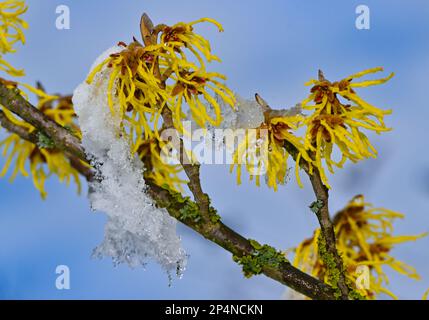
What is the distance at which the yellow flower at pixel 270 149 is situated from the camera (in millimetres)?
1369

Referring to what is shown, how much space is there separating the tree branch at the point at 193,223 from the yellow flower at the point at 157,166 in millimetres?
229

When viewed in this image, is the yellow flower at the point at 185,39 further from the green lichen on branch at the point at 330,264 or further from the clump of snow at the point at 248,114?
the green lichen on branch at the point at 330,264

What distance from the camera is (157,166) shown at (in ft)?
5.74

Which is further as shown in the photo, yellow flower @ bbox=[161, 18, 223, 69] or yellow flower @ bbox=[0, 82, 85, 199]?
yellow flower @ bbox=[0, 82, 85, 199]

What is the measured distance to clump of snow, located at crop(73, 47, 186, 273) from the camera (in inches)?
51.7

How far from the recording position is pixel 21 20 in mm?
1625

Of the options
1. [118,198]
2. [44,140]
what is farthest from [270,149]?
[44,140]

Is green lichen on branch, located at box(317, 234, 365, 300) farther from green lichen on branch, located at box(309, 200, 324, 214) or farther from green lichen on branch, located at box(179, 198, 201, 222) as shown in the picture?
green lichen on branch, located at box(179, 198, 201, 222)

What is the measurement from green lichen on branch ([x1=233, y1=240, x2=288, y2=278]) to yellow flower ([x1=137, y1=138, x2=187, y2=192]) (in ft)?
1.01

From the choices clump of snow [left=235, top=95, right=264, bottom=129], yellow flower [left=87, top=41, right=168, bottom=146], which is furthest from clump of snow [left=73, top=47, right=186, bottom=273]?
clump of snow [left=235, top=95, right=264, bottom=129]

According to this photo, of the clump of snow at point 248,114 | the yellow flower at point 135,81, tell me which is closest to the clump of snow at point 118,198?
the yellow flower at point 135,81
